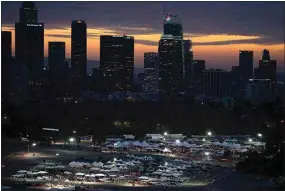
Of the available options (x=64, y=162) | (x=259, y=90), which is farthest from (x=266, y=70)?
(x=64, y=162)

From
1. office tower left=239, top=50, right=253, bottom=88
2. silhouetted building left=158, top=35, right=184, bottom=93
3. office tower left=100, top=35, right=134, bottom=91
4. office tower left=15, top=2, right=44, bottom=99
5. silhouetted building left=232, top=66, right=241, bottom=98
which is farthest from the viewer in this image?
office tower left=100, top=35, right=134, bottom=91

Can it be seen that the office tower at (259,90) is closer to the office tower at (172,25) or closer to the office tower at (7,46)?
the office tower at (172,25)

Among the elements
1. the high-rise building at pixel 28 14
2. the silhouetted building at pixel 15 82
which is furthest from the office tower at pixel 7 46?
the high-rise building at pixel 28 14

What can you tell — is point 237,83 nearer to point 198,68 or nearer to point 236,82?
point 236,82

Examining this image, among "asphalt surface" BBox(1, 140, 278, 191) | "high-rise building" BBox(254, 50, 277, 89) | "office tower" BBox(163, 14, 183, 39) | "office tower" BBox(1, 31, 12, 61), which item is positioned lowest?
"asphalt surface" BBox(1, 140, 278, 191)

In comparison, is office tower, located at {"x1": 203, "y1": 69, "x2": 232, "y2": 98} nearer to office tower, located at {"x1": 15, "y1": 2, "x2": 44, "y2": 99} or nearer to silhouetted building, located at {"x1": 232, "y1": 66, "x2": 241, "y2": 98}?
silhouetted building, located at {"x1": 232, "y1": 66, "x2": 241, "y2": 98}

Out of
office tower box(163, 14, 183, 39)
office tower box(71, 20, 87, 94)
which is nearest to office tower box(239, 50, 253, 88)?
office tower box(163, 14, 183, 39)
